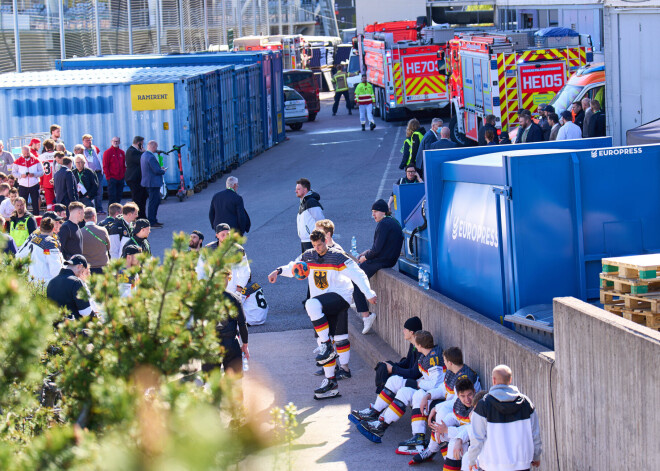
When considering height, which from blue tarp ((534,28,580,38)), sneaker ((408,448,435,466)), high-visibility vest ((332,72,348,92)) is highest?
blue tarp ((534,28,580,38))

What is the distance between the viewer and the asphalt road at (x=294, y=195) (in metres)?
14.8

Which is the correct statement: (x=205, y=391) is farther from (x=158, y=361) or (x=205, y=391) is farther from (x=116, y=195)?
(x=116, y=195)

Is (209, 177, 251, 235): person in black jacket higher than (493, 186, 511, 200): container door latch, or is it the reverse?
(493, 186, 511, 200): container door latch

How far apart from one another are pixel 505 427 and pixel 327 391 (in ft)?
12.3

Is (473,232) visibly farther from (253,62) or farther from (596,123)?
(253,62)

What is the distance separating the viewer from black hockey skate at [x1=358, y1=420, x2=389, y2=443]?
27.6 feet

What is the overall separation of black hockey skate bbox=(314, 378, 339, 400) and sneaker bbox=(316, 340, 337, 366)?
19cm

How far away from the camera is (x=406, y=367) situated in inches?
349

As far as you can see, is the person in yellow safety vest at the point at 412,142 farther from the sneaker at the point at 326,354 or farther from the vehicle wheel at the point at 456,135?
the vehicle wheel at the point at 456,135

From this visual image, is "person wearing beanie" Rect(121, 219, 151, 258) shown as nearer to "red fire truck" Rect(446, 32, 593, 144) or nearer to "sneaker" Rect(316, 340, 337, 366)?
"sneaker" Rect(316, 340, 337, 366)

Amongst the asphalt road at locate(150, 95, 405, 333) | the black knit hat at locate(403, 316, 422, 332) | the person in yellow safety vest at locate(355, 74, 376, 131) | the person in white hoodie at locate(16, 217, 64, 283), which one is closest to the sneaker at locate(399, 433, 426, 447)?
the black knit hat at locate(403, 316, 422, 332)

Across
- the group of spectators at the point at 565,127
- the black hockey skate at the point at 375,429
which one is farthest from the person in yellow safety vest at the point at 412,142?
the black hockey skate at the point at 375,429

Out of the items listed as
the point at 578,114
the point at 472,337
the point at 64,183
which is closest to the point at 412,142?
the point at 578,114

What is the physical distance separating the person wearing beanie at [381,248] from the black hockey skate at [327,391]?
167 cm
